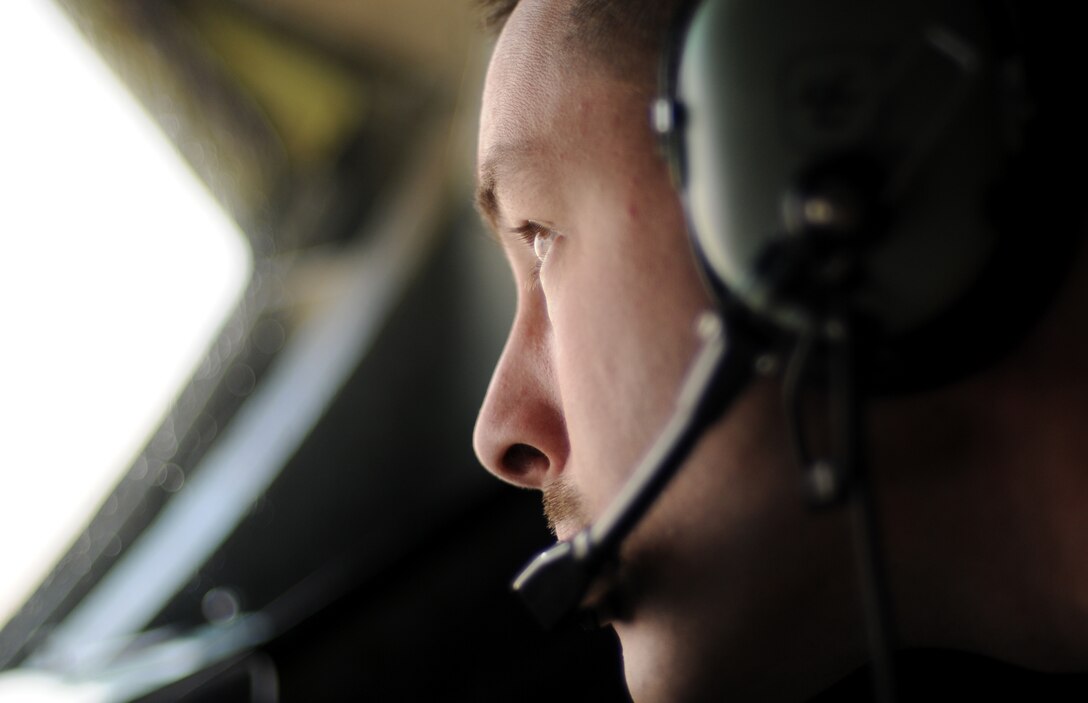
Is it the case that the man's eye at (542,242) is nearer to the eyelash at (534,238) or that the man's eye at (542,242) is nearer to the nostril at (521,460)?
the eyelash at (534,238)

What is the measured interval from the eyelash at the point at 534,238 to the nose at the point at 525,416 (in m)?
0.02

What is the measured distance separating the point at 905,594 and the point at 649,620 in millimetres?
134

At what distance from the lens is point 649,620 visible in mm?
487

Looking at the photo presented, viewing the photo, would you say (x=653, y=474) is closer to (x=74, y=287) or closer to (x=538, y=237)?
(x=538, y=237)

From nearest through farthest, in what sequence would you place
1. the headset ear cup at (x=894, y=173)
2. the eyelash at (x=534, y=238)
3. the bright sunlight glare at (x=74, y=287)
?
1. the headset ear cup at (x=894, y=173)
2. the eyelash at (x=534, y=238)
3. the bright sunlight glare at (x=74, y=287)

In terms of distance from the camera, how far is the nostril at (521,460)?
0.58 meters

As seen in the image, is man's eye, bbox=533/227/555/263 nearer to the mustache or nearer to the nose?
the nose

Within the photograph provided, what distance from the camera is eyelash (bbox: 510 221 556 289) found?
1.85 ft

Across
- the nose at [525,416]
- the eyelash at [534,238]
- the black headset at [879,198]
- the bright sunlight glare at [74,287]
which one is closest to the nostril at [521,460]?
the nose at [525,416]

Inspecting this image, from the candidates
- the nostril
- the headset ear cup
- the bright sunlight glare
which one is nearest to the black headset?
the headset ear cup

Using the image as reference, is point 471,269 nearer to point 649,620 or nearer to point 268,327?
point 268,327

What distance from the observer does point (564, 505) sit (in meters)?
0.55

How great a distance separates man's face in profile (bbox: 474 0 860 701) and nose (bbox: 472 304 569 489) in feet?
0.06

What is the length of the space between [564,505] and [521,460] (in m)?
0.05
